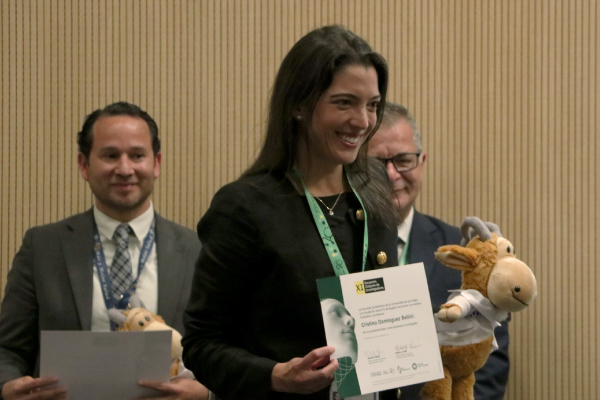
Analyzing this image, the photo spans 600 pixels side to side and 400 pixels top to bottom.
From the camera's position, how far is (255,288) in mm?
1529

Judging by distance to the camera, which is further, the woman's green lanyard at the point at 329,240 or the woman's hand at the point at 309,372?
the woman's green lanyard at the point at 329,240

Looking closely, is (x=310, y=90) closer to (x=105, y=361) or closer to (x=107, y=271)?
(x=105, y=361)

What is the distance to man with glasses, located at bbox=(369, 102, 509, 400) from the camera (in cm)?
247

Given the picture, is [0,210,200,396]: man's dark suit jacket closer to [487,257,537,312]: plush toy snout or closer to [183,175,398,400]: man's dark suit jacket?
[183,175,398,400]: man's dark suit jacket

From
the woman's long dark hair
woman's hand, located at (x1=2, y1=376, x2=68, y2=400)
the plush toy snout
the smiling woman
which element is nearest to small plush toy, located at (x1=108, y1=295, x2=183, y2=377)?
woman's hand, located at (x1=2, y1=376, x2=68, y2=400)

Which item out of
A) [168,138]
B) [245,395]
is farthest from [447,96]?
[245,395]

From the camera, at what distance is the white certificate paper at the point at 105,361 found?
6.31 ft

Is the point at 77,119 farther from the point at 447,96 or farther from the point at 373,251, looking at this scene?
the point at 373,251

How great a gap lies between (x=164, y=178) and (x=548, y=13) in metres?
1.98

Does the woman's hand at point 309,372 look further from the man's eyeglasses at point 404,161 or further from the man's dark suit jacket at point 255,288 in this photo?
the man's eyeglasses at point 404,161

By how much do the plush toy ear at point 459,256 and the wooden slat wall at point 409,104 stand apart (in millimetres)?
1398

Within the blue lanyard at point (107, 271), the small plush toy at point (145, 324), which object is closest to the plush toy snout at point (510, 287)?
the small plush toy at point (145, 324)

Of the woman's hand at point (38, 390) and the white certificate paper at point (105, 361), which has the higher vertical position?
Answer: the white certificate paper at point (105, 361)

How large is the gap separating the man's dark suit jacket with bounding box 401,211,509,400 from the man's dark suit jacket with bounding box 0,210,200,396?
917 millimetres
